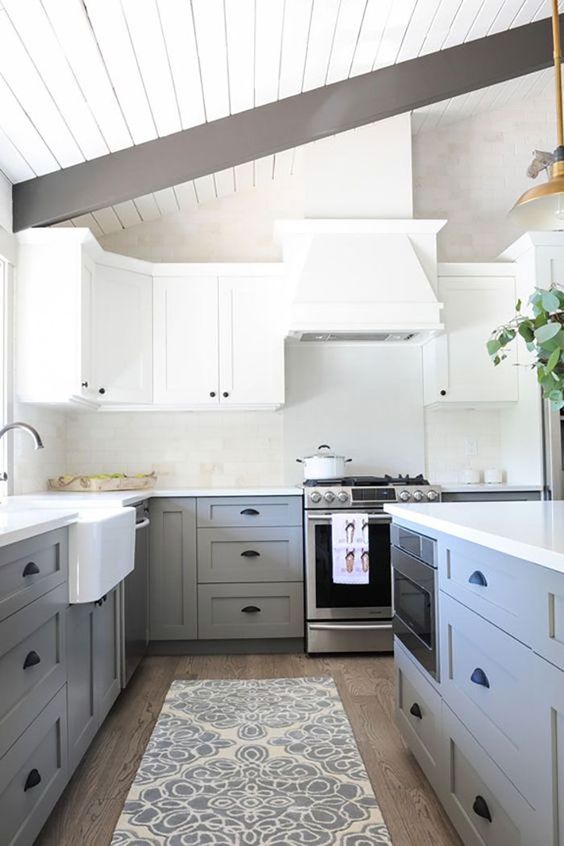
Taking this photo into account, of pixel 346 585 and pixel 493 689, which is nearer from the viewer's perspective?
pixel 493 689

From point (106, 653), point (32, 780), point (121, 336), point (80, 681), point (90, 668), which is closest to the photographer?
point (32, 780)

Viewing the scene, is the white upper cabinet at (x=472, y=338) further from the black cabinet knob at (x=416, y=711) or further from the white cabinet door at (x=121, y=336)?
the black cabinet knob at (x=416, y=711)

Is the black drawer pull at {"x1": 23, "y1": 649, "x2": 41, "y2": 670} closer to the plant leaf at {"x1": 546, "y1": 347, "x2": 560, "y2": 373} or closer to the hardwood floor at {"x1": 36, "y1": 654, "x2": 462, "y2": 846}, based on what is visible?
the hardwood floor at {"x1": 36, "y1": 654, "x2": 462, "y2": 846}

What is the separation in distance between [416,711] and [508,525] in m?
0.96

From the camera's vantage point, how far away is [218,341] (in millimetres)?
4055

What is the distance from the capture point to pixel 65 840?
1916 millimetres

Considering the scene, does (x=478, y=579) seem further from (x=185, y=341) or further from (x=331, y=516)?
(x=185, y=341)

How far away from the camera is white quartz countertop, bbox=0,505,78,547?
1.58 metres

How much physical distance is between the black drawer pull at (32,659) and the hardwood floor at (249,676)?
0.55 metres

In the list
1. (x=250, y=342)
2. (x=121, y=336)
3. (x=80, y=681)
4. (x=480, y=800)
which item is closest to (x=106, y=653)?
(x=80, y=681)

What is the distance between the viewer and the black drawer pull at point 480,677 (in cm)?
156

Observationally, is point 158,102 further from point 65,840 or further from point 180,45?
point 65,840

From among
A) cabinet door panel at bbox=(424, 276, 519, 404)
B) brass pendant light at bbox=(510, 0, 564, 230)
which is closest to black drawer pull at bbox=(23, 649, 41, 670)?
brass pendant light at bbox=(510, 0, 564, 230)

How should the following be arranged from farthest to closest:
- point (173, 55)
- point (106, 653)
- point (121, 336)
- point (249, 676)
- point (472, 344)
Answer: point (472, 344) → point (121, 336) → point (249, 676) → point (173, 55) → point (106, 653)
